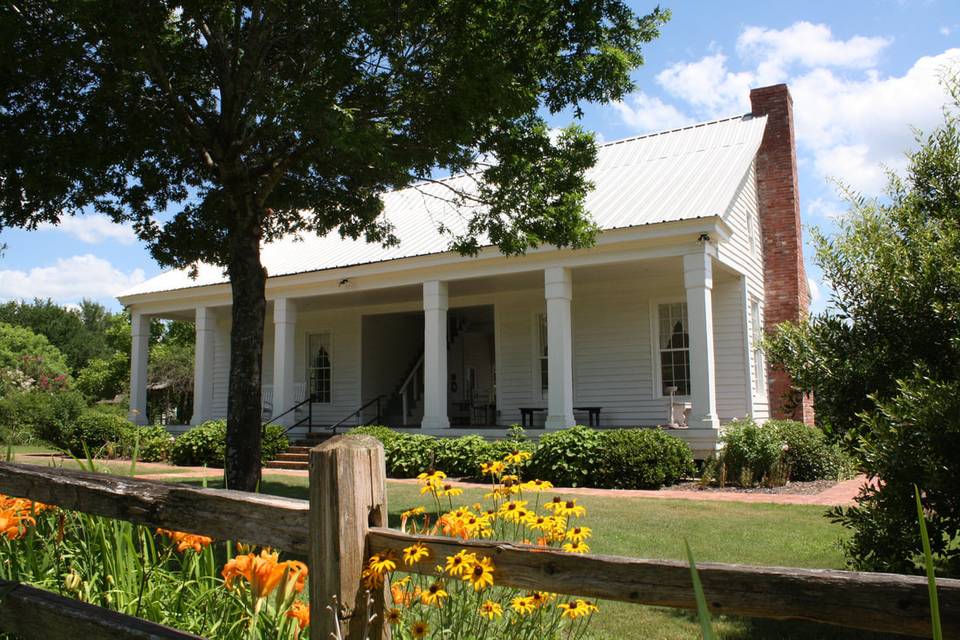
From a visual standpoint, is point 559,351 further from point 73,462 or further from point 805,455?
point 73,462

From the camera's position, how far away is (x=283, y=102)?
714 cm

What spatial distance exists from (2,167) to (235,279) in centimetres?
281

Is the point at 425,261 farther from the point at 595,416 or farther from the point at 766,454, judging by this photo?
the point at 766,454

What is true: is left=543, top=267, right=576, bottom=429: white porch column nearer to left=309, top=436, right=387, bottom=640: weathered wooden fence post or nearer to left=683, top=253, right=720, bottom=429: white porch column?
left=683, top=253, right=720, bottom=429: white porch column

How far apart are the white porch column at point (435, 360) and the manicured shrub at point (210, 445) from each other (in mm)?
3721

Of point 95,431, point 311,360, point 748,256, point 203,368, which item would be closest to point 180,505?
point 748,256

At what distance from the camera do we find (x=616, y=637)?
4.71 m

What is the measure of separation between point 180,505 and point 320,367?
63.7ft

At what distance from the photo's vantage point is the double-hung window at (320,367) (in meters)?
21.9

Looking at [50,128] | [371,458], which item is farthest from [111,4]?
[371,458]

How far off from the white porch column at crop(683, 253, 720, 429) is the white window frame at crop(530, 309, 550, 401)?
5.03m

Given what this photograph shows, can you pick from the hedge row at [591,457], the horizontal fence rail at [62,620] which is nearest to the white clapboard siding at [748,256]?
the hedge row at [591,457]

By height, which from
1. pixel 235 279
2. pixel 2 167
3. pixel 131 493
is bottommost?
pixel 131 493

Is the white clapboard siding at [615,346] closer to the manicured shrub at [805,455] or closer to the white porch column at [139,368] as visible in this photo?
the manicured shrub at [805,455]
